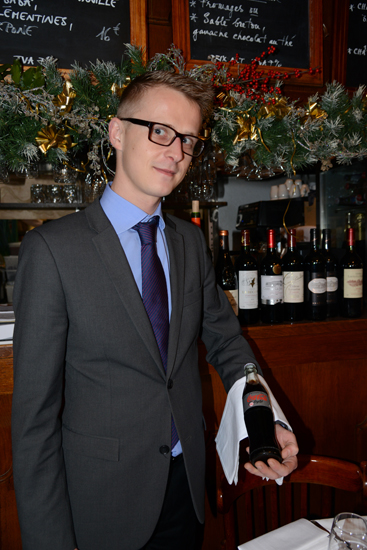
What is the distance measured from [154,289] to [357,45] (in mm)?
2047

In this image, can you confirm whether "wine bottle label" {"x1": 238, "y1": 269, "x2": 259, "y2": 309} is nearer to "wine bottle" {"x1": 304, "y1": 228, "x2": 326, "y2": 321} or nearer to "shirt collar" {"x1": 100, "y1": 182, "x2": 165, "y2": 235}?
"wine bottle" {"x1": 304, "y1": 228, "x2": 326, "y2": 321}

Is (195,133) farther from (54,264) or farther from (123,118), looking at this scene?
(54,264)

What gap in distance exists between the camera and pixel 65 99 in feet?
4.90

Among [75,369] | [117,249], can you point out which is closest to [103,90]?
[117,249]

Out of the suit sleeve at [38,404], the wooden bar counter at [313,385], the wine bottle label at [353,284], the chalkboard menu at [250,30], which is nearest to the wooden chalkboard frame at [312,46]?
the chalkboard menu at [250,30]

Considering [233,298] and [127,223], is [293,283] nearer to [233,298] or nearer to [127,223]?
[233,298]

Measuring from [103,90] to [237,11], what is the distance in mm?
970

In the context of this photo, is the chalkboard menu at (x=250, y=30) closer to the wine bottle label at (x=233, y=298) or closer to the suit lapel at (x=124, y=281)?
the wine bottle label at (x=233, y=298)

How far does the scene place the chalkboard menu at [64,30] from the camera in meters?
1.68

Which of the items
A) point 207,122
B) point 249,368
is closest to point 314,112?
point 207,122

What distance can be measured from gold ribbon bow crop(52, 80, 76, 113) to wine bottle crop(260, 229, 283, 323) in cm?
104

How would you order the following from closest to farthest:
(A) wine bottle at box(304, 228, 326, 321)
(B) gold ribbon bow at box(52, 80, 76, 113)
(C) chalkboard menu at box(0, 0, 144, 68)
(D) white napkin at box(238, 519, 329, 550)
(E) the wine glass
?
(E) the wine glass
(D) white napkin at box(238, 519, 329, 550)
(B) gold ribbon bow at box(52, 80, 76, 113)
(C) chalkboard menu at box(0, 0, 144, 68)
(A) wine bottle at box(304, 228, 326, 321)

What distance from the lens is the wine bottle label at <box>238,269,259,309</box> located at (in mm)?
1820

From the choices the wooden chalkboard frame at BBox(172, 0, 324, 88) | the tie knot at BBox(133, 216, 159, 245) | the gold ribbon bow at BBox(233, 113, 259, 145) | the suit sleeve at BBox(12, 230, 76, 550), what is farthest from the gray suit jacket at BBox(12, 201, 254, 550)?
the wooden chalkboard frame at BBox(172, 0, 324, 88)
